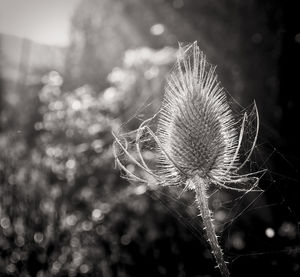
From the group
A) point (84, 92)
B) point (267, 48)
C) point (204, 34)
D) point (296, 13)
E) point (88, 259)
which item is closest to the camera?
point (88, 259)

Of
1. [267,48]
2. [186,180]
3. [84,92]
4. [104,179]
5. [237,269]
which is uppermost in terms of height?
[267,48]

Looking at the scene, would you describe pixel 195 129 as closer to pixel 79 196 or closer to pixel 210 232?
pixel 210 232

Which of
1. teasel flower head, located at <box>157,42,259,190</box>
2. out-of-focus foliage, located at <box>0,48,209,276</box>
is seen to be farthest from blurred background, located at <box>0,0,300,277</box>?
teasel flower head, located at <box>157,42,259,190</box>

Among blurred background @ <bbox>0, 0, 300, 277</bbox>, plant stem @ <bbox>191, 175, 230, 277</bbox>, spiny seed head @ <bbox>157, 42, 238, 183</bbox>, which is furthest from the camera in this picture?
blurred background @ <bbox>0, 0, 300, 277</bbox>

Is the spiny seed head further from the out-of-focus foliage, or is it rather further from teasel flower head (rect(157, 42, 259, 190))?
the out-of-focus foliage

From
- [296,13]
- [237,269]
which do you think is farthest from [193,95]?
[296,13]

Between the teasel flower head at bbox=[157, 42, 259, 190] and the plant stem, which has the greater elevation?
the teasel flower head at bbox=[157, 42, 259, 190]

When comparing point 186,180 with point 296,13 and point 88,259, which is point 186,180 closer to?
point 88,259

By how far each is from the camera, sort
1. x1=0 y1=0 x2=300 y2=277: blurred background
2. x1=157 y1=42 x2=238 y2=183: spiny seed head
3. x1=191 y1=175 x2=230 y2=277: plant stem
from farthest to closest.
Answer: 1. x1=0 y1=0 x2=300 y2=277: blurred background
2. x1=157 y1=42 x2=238 y2=183: spiny seed head
3. x1=191 y1=175 x2=230 y2=277: plant stem
